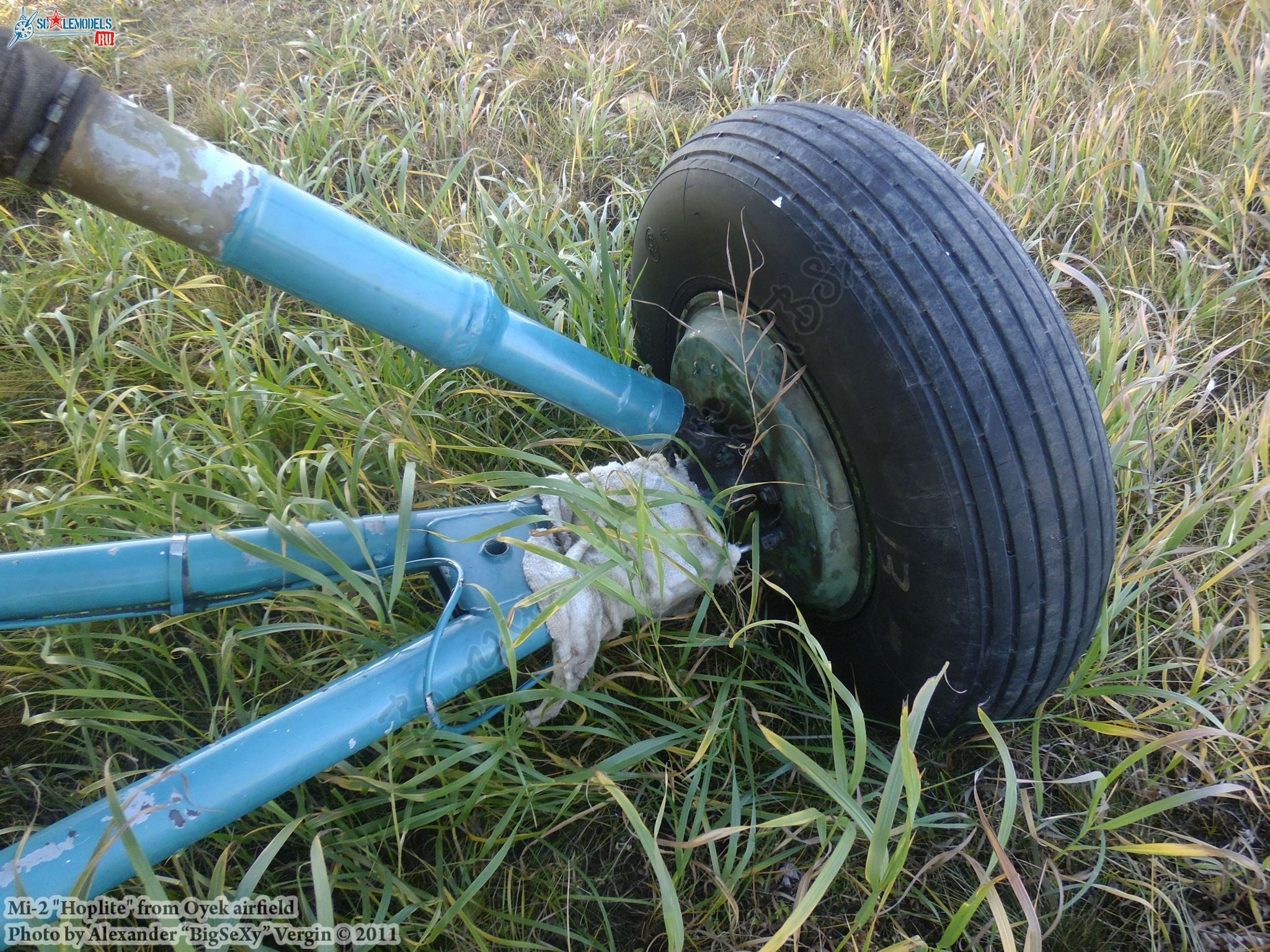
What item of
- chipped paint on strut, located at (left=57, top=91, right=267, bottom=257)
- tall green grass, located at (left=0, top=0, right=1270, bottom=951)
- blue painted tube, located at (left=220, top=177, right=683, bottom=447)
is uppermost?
chipped paint on strut, located at (left=57, top=91, right=267, bottom=257)

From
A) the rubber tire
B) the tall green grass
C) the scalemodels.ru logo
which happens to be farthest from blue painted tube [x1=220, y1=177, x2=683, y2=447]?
the scalemodels.ru logo

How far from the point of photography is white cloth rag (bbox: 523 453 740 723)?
3.59 feet

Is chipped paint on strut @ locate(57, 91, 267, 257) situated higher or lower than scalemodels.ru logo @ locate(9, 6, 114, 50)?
higher

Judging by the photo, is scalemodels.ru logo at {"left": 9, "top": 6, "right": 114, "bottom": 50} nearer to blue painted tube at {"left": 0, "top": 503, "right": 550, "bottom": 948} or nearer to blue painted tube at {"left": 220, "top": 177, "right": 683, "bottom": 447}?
blue painted tube at {"left": 220, "top": 177, "right": 683, "bottom": 447}

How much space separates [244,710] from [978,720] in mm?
1022

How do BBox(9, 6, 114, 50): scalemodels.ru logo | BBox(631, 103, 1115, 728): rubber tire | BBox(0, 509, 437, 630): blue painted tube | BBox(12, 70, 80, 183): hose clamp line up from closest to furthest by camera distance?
1. BBox(12, 70, 80, 183): hose clamp
2. BBox(631, 103, 1115, 728): rubber tire
3. BBox(0, 509, 437, 630): blue painted tube
4. BBox(9, 6, 114, 50): scalemodels.ru logo

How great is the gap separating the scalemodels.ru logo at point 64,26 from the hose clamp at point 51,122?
237cm

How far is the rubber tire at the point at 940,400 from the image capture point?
35.9 inches

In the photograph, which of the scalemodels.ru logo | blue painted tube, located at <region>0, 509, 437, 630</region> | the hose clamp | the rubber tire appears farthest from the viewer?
the scalemodels.ru logo

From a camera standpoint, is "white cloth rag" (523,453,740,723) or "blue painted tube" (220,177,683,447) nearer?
"blue painted tube" (220,177,683,447)

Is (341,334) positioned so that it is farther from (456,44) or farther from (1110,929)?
(1110,929)

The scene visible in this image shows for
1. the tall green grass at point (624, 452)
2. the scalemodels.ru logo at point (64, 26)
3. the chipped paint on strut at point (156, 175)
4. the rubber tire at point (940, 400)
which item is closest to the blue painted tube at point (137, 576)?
the tall green grass at point (624, 452)

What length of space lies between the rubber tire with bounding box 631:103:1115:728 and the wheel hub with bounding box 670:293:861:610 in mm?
35

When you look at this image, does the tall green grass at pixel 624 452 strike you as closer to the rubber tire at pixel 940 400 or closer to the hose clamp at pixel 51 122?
the rubber tire at pixel 940 400
